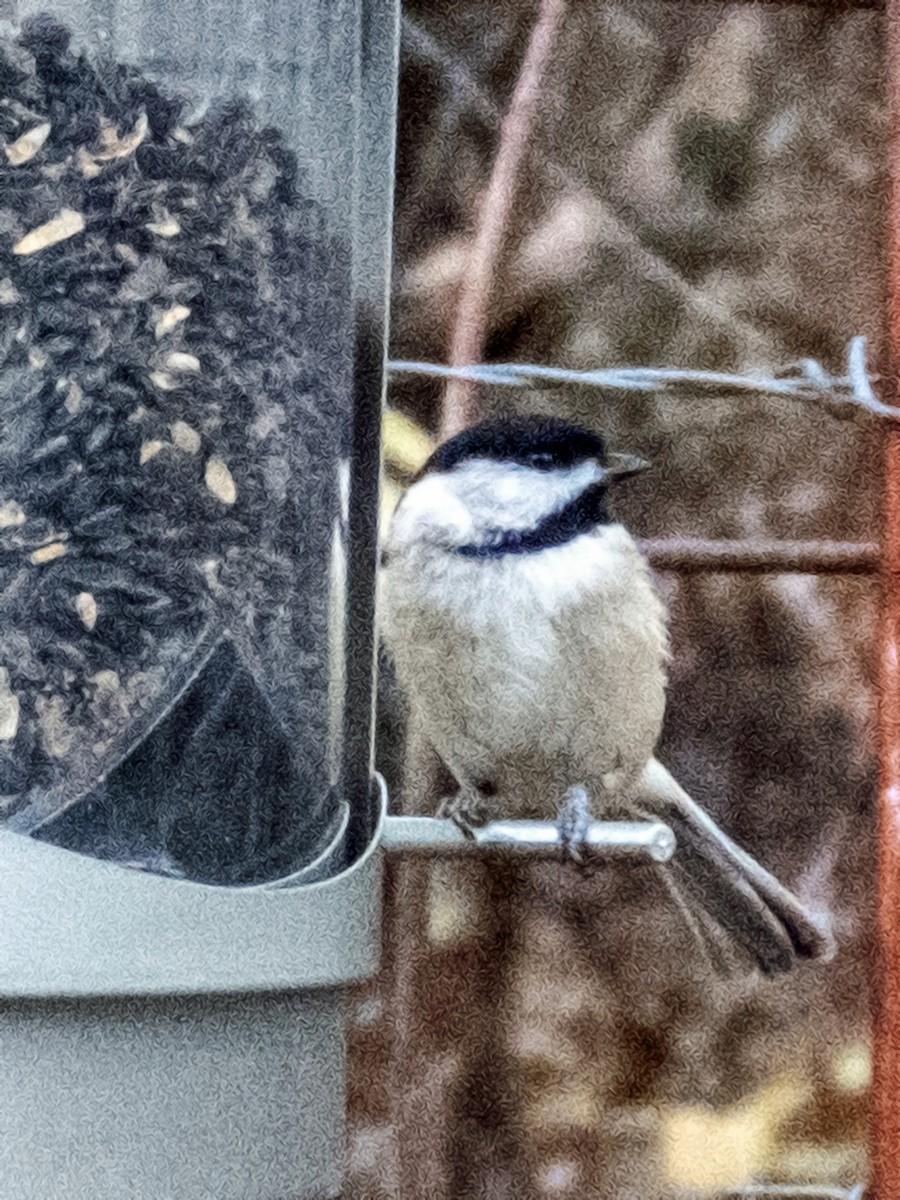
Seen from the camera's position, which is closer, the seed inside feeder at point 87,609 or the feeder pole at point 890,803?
the seed inside feeder at point 87,609

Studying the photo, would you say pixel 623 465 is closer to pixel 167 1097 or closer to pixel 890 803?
pixel 890 803

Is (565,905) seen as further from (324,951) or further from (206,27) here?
(206,27)

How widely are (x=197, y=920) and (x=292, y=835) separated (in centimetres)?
7

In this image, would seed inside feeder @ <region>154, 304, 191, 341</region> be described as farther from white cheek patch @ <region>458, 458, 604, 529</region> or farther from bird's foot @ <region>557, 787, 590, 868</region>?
bird's foot @ <region>557, 787, 590, 868</region>

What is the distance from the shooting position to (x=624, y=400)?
0.62m

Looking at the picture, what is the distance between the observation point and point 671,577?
61cm

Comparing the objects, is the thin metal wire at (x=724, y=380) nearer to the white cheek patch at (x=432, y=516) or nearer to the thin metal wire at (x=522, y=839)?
the white cheek patch at (x=432, y=516)

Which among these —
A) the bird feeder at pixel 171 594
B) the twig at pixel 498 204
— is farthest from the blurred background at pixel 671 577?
the bird feeder at pixel 171 594

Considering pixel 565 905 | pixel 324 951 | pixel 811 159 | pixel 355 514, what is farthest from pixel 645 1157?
pixel 811 159

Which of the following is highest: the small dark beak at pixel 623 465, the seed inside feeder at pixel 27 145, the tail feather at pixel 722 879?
the seed inside feeder at pixel 27 145

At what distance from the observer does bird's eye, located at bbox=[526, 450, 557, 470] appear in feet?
1.98

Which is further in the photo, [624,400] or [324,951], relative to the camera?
[624,400]

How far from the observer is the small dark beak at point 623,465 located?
2.01 ft

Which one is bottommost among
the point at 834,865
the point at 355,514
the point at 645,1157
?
the point at 645,1157
